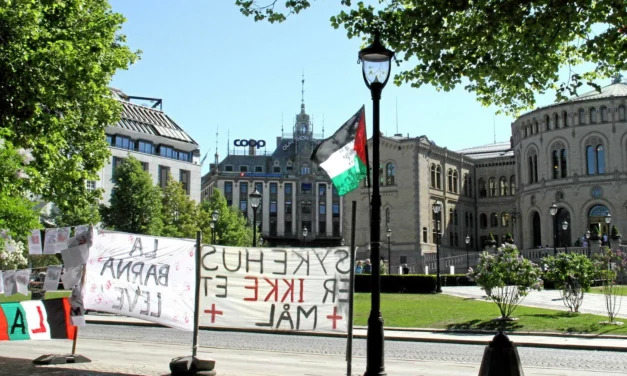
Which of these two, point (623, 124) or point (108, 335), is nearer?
point (108, 335)

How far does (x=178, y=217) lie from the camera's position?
68.0 metres

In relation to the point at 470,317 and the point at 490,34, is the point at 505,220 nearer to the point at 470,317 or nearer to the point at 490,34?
the point at 470,317

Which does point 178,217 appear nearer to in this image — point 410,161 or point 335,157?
point 410,161

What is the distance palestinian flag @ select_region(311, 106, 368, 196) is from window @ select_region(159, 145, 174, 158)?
251 ft

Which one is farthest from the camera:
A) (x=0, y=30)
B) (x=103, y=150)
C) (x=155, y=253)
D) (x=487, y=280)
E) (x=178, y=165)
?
(x=178, y=165)

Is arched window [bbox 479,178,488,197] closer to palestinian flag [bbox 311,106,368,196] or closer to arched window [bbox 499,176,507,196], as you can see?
arched window [bbox 499,176,507,196]

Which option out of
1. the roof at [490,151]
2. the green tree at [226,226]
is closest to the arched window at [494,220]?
the roof at [490,151]

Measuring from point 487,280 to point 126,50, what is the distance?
1570 cm

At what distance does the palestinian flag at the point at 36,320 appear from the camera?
12656 millimetres

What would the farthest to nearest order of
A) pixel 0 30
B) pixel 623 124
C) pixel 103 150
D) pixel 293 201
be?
pixel 293 201 < pixel 623 124 < pixel 103 150 < pixel 0 30

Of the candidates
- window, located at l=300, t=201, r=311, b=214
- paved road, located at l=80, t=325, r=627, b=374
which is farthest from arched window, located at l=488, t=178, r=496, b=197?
paved road, located at l=80, t=325, r=627, b=374

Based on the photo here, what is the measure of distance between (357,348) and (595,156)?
54.2 m

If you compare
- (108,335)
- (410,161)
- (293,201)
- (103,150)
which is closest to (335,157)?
(108,335)

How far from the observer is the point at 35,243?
16.3 metres
